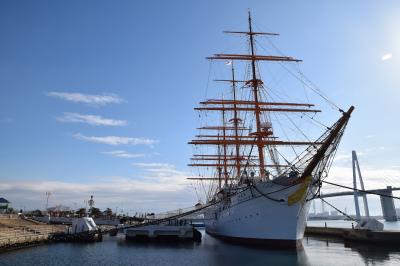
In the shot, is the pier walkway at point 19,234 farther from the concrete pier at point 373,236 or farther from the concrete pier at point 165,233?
the concrete pier at point 373,236

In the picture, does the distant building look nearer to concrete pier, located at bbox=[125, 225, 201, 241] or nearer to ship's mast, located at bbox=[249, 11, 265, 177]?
concrete pier, located at bbox=[125, 225, 201, 241]

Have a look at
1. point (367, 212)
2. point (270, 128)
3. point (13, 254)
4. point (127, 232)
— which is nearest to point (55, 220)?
point (127, 232)

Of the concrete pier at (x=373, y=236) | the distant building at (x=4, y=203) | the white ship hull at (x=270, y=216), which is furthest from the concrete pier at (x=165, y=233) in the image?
the distant building at (x=4, y=203)

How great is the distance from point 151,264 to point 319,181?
17.2 metres

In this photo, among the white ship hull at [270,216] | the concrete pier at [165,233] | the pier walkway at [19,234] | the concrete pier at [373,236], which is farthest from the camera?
the concrete pier at [165,233]

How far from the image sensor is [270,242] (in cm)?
3098

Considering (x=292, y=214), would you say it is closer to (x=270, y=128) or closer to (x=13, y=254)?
(x=270, y=128)

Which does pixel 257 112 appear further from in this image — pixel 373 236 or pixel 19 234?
pixel 19 234

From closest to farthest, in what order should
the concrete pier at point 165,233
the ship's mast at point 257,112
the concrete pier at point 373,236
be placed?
1. the concrete pier at point 373,236
2. the ship's mast at point 257,112
3. the concrete pier at point 165,233

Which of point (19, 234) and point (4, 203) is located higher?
point (4, 203)

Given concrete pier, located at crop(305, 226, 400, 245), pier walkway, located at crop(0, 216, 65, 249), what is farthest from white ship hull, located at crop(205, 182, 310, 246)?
pier walkway, located at crop(0, 216, 65, 249)

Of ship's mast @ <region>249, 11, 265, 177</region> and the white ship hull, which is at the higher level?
ship's mast @ <region>249, 11, 265, 177</region>

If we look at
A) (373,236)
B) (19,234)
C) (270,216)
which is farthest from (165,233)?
(373,236)

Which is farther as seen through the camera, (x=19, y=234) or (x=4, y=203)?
(x=4, y=203)
